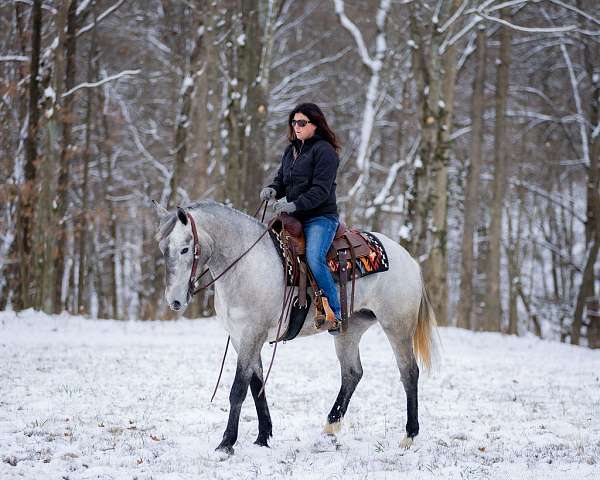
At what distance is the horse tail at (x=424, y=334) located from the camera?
6.98 meters

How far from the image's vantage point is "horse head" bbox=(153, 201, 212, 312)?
17.7 ft

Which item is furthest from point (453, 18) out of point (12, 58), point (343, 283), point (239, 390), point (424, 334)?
point (239, 390)

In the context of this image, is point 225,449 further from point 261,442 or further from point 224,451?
point 261,442

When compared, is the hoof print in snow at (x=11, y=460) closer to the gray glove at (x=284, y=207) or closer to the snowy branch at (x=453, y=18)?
the gray glove at (x=284, y=207)

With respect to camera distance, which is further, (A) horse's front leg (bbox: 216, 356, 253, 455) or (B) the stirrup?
(B) the stirrup

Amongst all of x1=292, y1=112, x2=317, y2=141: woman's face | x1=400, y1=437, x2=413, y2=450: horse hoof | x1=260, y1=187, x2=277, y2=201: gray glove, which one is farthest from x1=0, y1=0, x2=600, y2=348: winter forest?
x1=400, y1=437, x2=413, y2=450: horse hoof

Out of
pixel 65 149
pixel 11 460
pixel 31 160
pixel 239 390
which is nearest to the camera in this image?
pixel 11 460

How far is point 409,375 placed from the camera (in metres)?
6.70

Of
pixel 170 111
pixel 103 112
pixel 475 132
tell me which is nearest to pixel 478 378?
pixel 475 132

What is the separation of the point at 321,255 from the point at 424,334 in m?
1.62

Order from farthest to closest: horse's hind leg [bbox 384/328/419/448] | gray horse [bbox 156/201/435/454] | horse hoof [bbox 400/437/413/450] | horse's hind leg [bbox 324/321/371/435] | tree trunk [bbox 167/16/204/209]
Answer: tree trunk [bbox 167/16/204/209], horse's hind leg [bbox 324/321/371/435], horse's hind leg [bbox 384/328/419/448], horse hoof [bbox 400/437/413/450], gray horse [bbox 156/201/435/454]

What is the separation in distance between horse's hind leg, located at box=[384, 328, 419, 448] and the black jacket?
1.49m

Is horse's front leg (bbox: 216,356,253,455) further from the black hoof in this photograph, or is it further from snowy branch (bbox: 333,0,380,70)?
snowy branch (bbox: 333,0,380,70)

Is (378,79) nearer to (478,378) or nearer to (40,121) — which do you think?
(40,121)
